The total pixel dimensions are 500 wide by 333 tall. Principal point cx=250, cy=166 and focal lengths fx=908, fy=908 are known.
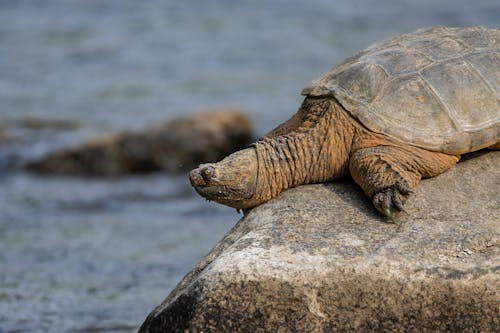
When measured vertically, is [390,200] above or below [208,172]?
below

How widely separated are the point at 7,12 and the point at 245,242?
55.1ft

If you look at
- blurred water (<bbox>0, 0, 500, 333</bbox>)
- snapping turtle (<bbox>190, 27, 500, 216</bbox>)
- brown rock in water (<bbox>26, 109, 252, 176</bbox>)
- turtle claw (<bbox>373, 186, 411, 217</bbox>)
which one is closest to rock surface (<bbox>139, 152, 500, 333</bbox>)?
turtle claw (<bbox>373, 186, 411, 217</bbox>)

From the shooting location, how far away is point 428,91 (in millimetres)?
4273

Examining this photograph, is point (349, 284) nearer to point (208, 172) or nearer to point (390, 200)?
point (390, 200)

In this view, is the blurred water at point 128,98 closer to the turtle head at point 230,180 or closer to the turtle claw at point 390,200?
the turtle head at point 230,180

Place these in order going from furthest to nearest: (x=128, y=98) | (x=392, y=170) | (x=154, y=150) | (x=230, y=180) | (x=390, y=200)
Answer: (x=128, y=98) → (x=154, y=150) → (x=230, y=180) → (x=392, y=170) → (x=390, y=200)

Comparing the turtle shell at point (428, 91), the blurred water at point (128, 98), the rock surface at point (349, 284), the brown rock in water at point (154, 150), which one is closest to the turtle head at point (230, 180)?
the rock surface at point (349, 284)

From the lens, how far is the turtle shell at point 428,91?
13.9ft

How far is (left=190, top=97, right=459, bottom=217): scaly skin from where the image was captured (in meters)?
4.08

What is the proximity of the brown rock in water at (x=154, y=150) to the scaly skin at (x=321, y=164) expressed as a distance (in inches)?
223

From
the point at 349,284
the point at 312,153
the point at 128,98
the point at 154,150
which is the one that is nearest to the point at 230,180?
the point at 312,153

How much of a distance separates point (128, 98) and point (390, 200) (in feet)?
31.7

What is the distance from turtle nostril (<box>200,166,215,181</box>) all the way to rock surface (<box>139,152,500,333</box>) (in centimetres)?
40

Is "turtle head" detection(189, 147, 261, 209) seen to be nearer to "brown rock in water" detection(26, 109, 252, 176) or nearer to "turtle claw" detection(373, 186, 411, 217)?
"turtle claw" detection(373, 186, 411, 217)
